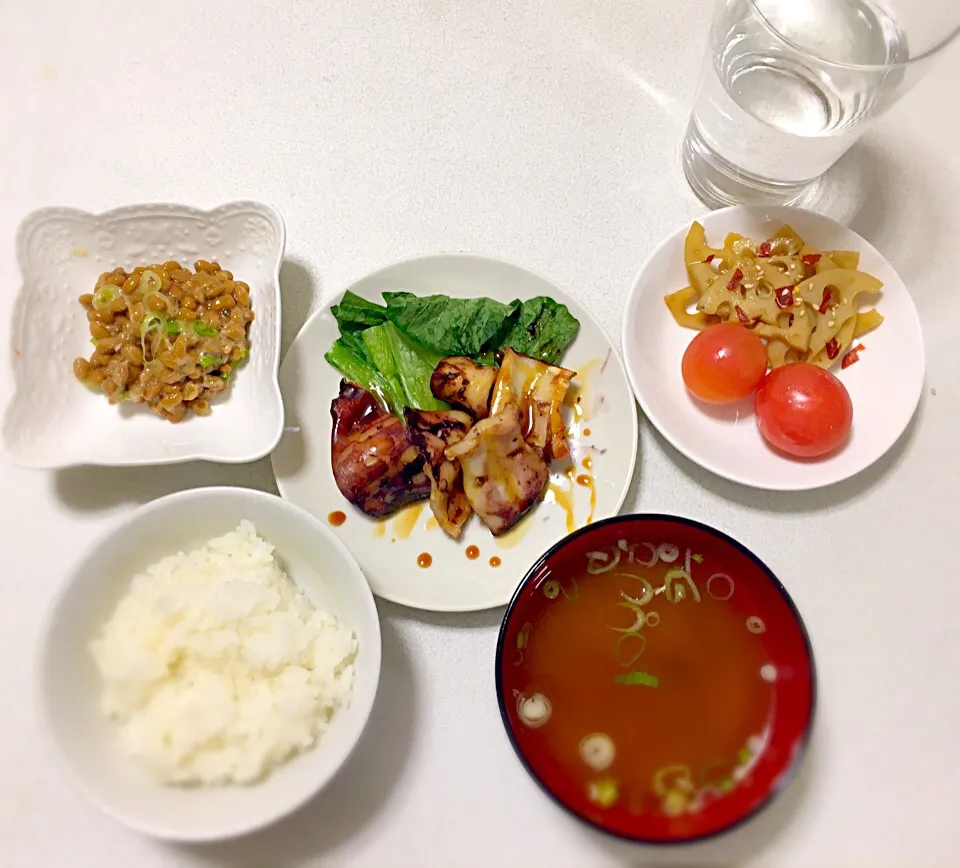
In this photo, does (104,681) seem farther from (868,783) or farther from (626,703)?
(868,783)

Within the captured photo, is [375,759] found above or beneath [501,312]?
beneath

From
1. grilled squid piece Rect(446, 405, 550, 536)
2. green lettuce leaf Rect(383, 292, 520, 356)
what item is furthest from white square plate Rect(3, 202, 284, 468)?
grilled squid piece Rect(446, 405, 550, 536)

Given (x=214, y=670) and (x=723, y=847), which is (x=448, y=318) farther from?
(x=723, y=847)

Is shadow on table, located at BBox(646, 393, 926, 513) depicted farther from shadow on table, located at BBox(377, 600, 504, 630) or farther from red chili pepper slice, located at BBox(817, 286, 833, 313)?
shadow on table, located at BBox(377, 600, 504, 630)

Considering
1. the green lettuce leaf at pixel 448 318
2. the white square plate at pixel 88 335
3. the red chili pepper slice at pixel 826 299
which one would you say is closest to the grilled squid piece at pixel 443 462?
the green lettuce leaf at pixel 448 318

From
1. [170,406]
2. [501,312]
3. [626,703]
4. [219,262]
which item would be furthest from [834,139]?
[170,406]

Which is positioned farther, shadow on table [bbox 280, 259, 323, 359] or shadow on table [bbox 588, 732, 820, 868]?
shadow on table [bbox 280, 259, 323, 359]
